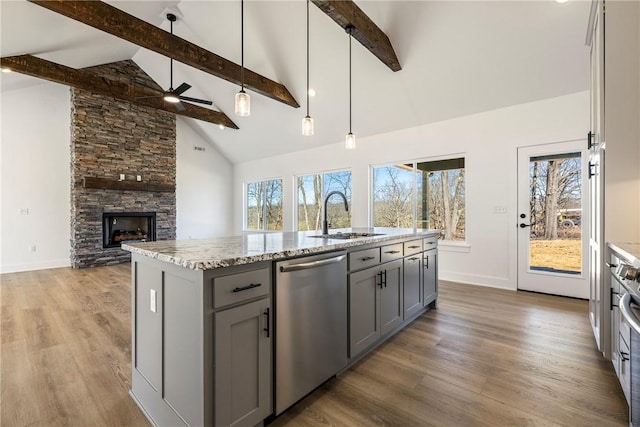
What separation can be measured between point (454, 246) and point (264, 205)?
5.08m

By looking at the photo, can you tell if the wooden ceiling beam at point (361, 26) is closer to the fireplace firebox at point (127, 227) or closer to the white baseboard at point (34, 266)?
the fireplace firebox at point (127, 227)

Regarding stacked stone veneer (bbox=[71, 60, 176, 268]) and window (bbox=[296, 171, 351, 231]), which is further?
window (bbox=[296, 171, 351, 231])

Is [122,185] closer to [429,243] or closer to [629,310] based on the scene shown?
[429,243]

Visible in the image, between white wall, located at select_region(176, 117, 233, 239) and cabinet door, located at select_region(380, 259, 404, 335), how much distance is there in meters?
6.41

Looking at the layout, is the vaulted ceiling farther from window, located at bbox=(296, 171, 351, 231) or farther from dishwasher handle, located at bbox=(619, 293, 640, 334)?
dishwasher handle, located at bbox=(619, 293, 640, 334)

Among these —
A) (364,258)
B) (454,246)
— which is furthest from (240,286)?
(454,246)

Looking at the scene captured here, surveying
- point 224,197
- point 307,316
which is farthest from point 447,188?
point 224,197

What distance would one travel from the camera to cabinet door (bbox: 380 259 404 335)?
2.34 metres

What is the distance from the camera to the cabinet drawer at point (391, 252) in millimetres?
2351

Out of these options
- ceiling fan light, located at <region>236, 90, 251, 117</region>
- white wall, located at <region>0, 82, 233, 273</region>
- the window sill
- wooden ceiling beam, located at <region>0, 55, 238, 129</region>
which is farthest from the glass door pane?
white wall, located at <region>0, 82, 233, 273</region>

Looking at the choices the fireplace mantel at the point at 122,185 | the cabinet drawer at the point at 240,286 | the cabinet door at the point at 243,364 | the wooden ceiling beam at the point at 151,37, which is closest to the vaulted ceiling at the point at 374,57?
the wooden ceiling beam at the point at 151,37

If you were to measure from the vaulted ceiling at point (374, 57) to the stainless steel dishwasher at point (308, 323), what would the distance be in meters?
3.10

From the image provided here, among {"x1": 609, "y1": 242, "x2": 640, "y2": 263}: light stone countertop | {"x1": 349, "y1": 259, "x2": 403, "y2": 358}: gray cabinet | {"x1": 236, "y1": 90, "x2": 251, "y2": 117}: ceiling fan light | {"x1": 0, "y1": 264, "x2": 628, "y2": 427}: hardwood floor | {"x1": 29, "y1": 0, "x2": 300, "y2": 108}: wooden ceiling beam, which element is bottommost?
{"x1": 0, "y1": 264, "x2": 628, "y2": 427}: hardwood floor

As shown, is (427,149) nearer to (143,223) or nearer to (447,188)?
(447,188)
